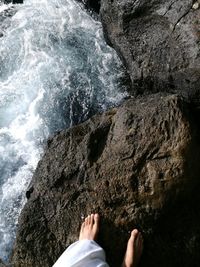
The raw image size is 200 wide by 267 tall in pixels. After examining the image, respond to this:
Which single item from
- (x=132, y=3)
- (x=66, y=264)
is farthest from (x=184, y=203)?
(x=132, y=3)

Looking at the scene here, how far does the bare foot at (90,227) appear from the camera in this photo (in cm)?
356

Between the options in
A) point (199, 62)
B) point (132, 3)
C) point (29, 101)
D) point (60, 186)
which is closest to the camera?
point (60, 186)

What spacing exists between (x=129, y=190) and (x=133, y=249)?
18.3 inches

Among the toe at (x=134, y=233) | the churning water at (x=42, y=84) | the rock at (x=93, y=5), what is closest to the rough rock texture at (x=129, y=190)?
the toe at (x=134, y=233)

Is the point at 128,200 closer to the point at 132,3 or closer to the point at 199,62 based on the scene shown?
the point at 199,62

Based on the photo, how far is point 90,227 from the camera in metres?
3.56

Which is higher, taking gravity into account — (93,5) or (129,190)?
(93,5)

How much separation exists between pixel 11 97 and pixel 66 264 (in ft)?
9.34

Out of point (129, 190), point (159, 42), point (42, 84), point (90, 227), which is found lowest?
point (90, 227)

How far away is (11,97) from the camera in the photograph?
565 cm

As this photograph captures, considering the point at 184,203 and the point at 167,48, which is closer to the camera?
the point at 184,203

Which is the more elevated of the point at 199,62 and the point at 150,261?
the point at 199,62

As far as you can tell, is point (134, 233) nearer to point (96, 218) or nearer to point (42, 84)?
point (96, 218)

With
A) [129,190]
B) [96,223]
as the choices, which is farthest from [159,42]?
[96,223]
